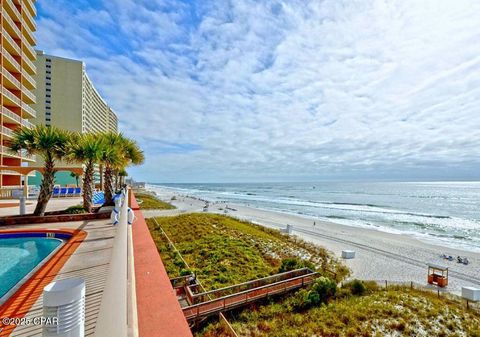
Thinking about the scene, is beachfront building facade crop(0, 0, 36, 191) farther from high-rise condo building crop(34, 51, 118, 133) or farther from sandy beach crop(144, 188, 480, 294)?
high-rise condo building crop(34, 51, 118, 133)

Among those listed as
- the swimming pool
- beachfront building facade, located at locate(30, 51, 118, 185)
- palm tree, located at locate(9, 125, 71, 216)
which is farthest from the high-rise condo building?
the swimming pool

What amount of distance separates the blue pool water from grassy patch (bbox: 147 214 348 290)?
4719 mm

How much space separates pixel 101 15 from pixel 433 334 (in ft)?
51.4

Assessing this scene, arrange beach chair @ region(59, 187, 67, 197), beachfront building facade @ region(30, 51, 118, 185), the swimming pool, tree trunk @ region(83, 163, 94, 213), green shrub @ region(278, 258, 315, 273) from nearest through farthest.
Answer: the swimming pool → green shrub @ region(278, 258, 315, 273) → tree trunk @ region(83, 163, 94, 213) → beach chair @ region(59, 187, 67, 197) → beachfront building facade @ region(30, 51, 118, 185)

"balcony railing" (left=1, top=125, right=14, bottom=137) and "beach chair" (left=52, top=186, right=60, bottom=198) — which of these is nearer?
"balcony railing" (left=1, top=125, right=14, bottom=137)

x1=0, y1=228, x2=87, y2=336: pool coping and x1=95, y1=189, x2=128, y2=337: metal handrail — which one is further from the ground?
x1=95, y1=189, x2=128, y2=337: metal handrail

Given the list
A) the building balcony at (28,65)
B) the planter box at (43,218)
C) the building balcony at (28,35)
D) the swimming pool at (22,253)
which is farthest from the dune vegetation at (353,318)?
the building balcony at (28,35)

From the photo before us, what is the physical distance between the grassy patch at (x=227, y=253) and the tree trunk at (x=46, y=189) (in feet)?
19.9

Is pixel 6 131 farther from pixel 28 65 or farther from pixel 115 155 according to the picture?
pixel 115 155

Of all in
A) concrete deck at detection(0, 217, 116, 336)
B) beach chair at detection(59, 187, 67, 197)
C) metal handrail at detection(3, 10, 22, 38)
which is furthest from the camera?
beach chair at detection(59, 187, 67, 197)

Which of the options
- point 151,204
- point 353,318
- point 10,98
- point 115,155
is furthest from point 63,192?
point 353,318

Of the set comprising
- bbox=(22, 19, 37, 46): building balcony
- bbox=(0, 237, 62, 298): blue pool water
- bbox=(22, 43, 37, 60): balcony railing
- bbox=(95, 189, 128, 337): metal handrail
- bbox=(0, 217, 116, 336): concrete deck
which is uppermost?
bbox=(22, 19, 37, 46): building balcony

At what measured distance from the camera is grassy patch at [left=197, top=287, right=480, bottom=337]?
26.2 feet

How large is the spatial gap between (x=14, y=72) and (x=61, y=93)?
149 feet
